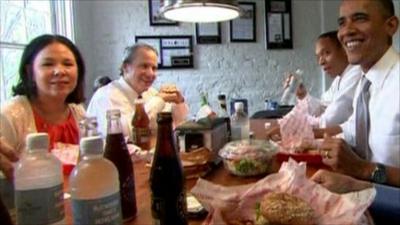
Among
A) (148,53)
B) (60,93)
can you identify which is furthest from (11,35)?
(60,93)

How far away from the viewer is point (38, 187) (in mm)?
570

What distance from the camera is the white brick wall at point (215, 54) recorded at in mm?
3598

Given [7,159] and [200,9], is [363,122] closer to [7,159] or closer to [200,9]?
Result: [200,9]

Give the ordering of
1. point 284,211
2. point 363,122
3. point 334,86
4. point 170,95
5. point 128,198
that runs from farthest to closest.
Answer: point 334,86, point 170,95, point 363,122, point 128,198, point 284,211

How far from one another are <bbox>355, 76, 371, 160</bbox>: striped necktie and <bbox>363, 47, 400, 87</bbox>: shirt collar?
3 cm

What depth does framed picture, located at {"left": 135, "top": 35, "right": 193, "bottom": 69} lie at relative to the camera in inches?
145

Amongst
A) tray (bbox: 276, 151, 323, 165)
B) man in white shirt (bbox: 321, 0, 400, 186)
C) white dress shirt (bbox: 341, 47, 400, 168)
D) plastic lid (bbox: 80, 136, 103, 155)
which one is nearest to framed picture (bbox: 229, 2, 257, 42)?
man in white shirt (bbox: 321, 0, 400, 186)

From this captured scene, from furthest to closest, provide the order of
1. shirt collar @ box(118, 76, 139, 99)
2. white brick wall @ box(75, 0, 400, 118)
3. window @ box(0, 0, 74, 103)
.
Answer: white brick wall @ box(75, 0, 400, 118) < window @ box(0, 0, 74, 103) < shirt collar @ box(118, 76, 139, 99)

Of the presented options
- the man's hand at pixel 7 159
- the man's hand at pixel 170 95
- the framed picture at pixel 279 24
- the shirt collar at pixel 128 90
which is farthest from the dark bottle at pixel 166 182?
the framed picture at pixel 279 24

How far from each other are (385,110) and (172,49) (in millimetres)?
Answer: 2623

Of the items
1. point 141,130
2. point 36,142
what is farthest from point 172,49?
point 36,142

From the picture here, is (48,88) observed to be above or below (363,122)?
above

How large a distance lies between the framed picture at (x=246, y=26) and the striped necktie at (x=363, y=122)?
2.44 m

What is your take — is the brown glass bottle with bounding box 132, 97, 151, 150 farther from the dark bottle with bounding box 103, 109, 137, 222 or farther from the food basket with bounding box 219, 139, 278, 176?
the dark bottle with bounding box 103, 109, 137, 222
